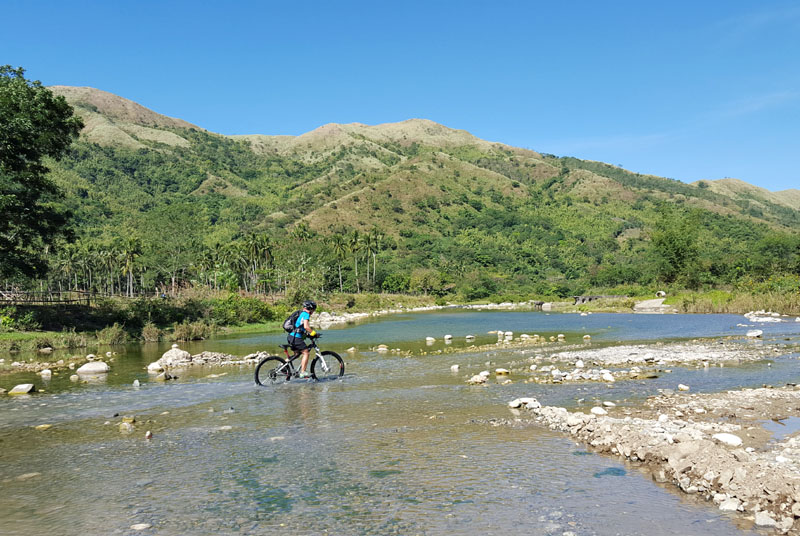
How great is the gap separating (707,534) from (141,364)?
83.4 feet

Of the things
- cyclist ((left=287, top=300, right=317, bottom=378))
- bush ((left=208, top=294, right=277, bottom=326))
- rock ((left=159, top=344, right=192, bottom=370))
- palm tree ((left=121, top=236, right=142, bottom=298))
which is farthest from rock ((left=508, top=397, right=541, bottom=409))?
palm tree ((left=121, top=236, right=142, bottom=298))

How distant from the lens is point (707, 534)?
21.0 ft

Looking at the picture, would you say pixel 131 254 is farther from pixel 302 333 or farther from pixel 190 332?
pixel 302 333

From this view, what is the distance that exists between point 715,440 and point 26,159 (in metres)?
40.0

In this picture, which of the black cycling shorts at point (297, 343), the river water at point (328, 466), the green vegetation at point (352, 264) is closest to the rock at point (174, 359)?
the river water at point (328, 466)

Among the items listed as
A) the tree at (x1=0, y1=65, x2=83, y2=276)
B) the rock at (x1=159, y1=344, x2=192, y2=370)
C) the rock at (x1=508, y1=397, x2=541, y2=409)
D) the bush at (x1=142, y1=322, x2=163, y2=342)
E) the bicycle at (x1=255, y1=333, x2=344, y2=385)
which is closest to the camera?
the rock at (x1=508, y1=397, x2=541, y2=409)

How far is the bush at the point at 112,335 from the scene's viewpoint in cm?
3553

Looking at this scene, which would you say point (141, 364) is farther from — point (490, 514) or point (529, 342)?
point (490, 514)

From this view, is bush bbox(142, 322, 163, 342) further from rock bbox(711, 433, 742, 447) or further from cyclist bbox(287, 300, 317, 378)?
rock bbox(711, 433, 742, 447)

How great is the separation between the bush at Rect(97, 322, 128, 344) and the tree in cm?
564

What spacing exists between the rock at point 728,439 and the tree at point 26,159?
34647 mm

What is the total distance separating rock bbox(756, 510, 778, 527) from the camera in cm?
652

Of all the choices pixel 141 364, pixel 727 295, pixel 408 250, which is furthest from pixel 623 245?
pixel 141 364

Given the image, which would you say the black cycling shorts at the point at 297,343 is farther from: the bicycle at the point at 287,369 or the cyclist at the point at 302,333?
the bicycle at the point at 287,369
